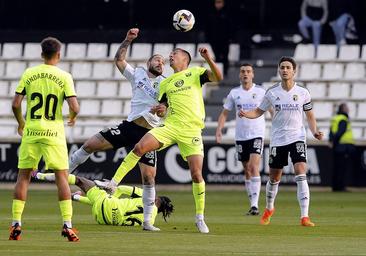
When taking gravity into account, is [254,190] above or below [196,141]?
below

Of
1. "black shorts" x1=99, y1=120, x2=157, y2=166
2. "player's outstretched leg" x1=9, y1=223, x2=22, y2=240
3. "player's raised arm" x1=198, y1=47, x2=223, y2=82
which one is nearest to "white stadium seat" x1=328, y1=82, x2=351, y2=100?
"black shorts" x1=99, y1=120, x2=157, y2=166

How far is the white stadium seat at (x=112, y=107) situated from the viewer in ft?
103

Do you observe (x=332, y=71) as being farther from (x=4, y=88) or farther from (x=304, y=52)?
(x=4, y=88)

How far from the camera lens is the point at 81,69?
32.9 meters

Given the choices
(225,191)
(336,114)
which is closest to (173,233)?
(225,191)

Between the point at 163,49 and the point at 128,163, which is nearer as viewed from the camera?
the point at 128,163

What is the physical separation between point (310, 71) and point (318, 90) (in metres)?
0.69

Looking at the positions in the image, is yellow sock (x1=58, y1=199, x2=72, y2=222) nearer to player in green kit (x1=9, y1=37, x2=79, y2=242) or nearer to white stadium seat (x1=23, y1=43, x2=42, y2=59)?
player in green kit (x1=9, y1=37, x2=79, y2=242)

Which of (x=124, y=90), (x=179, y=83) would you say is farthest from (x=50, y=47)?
(x=124, y=90)

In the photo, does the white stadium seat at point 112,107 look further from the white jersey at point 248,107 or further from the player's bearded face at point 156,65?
the player's bearded face at point 156,65

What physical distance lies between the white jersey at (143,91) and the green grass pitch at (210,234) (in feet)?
4.97

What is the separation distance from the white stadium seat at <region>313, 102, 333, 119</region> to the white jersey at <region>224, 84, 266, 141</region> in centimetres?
909

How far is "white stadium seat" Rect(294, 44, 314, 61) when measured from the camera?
31.2 metres

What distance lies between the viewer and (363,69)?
30500 mm
